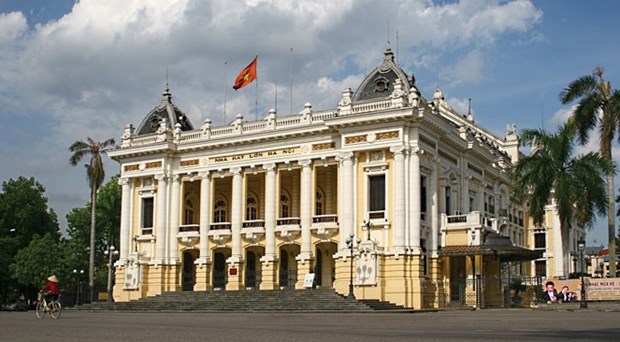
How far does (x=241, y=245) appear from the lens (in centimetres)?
5262

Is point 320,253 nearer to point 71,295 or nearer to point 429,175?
point 429,175

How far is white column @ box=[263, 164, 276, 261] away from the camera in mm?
51250

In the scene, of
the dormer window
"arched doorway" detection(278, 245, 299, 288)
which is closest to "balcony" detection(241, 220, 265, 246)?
"arched doorway" detection(278, 245, 299, 288)

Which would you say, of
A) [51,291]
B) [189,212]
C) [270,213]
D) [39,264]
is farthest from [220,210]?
[51,291]

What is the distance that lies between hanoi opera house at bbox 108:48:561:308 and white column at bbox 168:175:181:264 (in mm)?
74

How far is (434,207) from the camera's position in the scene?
1909 inches

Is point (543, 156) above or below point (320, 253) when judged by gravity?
above

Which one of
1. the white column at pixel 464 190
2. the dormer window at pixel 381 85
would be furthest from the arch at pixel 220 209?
the white column at pixel 464 190

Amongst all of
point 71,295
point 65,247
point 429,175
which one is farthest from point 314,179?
point 65,247

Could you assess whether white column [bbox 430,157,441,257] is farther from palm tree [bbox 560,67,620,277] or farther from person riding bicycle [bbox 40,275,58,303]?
person riding bicycle [bbox 40,275,58,303]

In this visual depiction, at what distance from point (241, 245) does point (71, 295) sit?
17.2m

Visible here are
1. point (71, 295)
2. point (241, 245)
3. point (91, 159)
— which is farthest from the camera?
point (91, 159)

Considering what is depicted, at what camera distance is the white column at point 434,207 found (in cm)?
4803

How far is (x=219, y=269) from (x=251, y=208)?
4.91 m
